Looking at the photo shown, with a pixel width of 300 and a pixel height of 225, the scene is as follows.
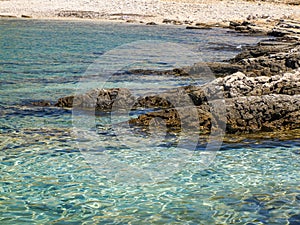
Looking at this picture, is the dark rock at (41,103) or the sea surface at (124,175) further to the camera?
the dark rock at (41,103)

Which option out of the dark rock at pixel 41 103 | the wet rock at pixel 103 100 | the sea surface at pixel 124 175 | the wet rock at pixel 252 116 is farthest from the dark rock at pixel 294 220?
the dark rock at pixel 41 103

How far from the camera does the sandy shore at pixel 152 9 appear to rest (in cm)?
5225

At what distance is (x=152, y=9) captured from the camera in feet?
183

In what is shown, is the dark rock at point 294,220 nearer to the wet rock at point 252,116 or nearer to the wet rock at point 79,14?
the wet rock at point 252,116

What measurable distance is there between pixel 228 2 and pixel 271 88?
50.3 meters

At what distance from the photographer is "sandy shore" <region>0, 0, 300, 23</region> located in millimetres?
52250

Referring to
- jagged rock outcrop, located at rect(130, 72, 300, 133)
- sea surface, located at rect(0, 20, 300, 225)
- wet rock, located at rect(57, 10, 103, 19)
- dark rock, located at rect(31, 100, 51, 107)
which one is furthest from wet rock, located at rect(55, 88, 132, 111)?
wet rock, located at rect(57, 10, 103, 19)

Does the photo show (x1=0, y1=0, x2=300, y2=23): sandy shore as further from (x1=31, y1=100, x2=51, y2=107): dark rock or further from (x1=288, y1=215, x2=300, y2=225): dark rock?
(x1=288, y1=215, x2=300, y2=225): dark rock

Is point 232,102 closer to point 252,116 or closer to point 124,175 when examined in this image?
point 252,116

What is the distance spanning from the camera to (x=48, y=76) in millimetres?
19078

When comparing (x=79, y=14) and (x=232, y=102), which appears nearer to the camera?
(x=232, y=102)

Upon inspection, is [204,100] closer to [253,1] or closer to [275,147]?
[275,147]

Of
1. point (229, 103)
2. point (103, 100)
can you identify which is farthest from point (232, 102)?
point (103, 100)

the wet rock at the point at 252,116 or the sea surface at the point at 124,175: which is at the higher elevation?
the wet rock at the point at 252,116
